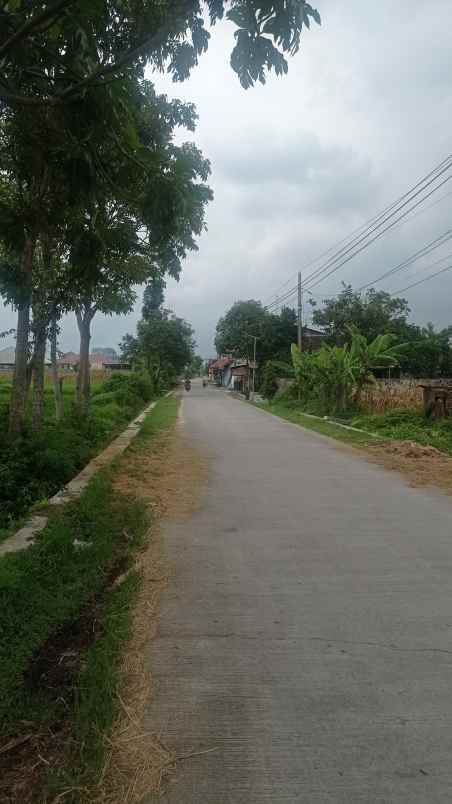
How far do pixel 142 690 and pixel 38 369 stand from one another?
8108 mm

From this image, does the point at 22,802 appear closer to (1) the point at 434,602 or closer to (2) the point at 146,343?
(1) the point at 434,602

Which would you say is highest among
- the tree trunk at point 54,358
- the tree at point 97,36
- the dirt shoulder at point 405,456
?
the tree at point 97,36

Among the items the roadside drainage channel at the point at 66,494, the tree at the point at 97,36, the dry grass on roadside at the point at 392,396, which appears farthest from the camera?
the dry grass on roadside at the point at 392,396

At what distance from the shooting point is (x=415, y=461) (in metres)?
10.6

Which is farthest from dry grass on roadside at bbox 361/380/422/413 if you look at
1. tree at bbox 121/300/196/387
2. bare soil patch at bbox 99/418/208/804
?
tree at bbox 121/300/196/387

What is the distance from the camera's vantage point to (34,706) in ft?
8.79

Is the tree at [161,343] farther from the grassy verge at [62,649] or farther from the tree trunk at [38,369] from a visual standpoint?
the grassy verge at [62,649]

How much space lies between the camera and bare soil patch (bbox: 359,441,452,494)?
8688 millimetres

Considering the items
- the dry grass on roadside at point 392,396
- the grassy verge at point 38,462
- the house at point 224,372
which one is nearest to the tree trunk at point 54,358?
the grassy verge at point 38,462

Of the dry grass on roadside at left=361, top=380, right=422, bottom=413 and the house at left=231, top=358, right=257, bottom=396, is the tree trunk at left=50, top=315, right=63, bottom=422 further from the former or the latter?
the house at left=231, top=358, right=257, bottom=396

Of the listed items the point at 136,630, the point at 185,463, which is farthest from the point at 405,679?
the point at 185,463

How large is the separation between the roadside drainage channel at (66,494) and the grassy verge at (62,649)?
121 millimetres

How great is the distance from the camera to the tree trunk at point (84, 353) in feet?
48.5

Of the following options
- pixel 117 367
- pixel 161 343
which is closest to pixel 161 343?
pixel 161 343
